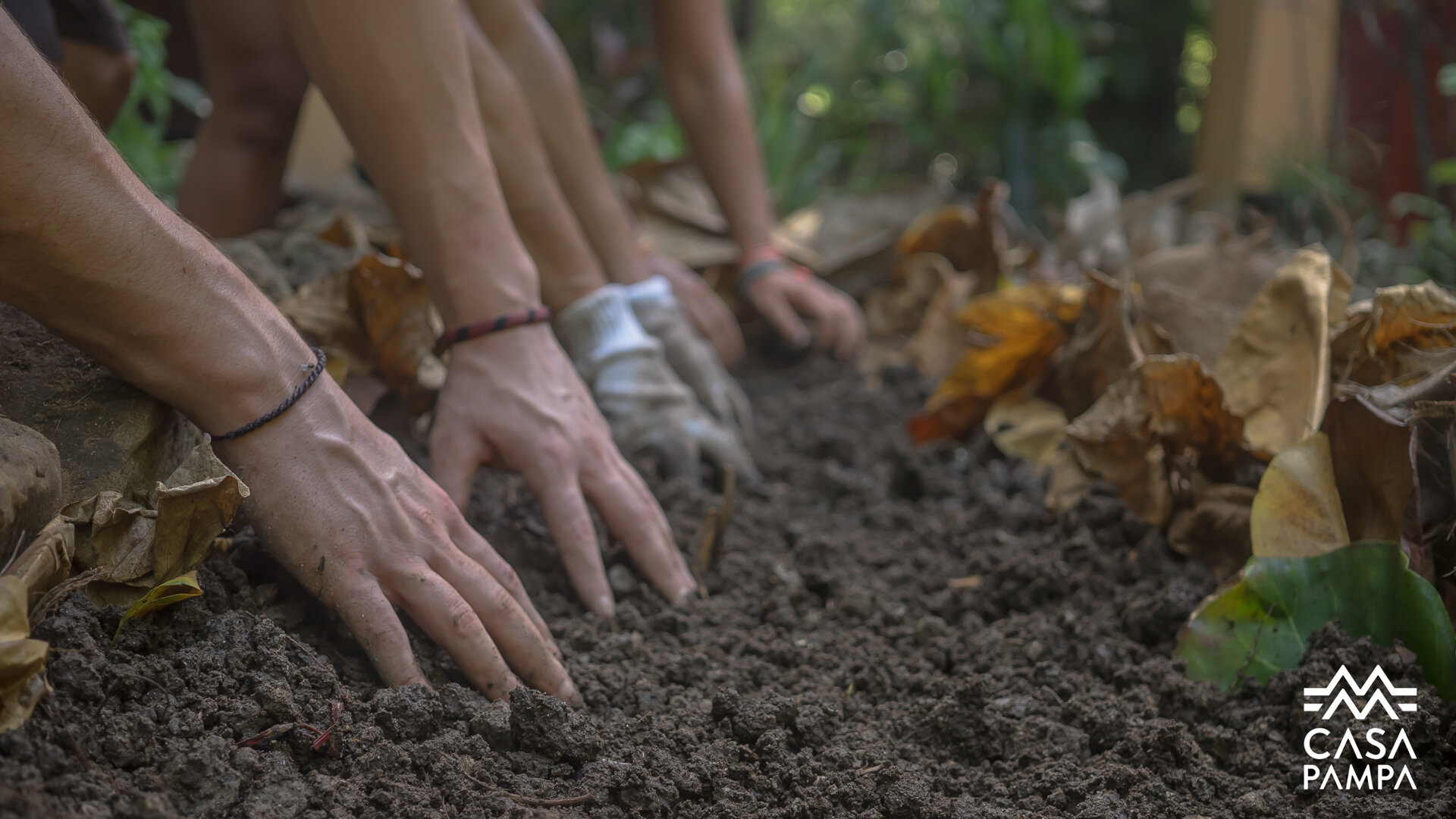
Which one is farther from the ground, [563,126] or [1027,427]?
[563,126]

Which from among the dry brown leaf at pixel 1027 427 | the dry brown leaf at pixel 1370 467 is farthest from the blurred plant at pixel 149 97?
the dry brown leaf at pixel 1370 467

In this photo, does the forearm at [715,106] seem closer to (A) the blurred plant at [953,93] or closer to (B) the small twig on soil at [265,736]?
(A) the blurred plant at [953,93]

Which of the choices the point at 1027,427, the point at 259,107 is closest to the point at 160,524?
the point at 259,107

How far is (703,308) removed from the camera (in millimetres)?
2570

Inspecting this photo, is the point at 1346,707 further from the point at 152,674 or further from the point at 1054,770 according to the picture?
the point at 152,674

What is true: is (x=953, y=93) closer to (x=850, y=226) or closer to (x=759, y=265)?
(x=850, y=226)

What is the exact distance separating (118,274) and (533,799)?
60 cm

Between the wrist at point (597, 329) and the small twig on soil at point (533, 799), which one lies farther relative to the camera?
the wrist at point (597, 329)

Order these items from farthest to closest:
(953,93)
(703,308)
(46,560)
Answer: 1. (953,93)
2. (703,308)
3. (46,560)

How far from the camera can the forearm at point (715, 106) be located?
2760 mm

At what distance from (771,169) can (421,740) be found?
4095 millimetres

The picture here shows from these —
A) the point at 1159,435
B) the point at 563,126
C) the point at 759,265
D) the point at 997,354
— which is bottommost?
the point at 759,265

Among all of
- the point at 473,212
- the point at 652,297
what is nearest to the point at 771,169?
the point at 652,297

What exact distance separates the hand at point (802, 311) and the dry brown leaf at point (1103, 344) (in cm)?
90
